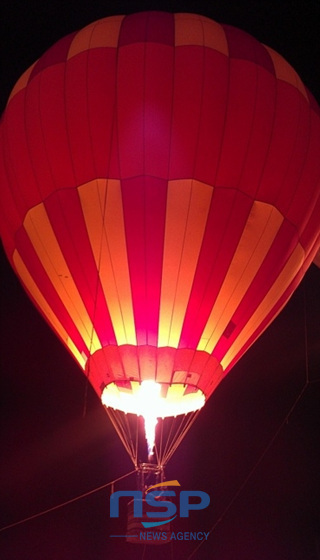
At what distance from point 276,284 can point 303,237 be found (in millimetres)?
279

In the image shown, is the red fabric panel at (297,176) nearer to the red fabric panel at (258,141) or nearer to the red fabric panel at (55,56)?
the red fabric panel at (258,141)

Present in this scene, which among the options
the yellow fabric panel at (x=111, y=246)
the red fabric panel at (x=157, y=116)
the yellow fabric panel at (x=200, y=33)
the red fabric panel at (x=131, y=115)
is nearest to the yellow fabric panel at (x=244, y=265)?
the yellow fabric panel at (x=111, y=246)

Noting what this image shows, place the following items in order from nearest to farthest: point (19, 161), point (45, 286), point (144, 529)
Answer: point (144, 529) → point (19, 161) → point (45, 286)

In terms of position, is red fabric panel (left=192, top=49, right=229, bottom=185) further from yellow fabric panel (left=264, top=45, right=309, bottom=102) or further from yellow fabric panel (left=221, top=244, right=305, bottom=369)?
yellow fabric panel (left=221, top=244, right=305, bottom=369)

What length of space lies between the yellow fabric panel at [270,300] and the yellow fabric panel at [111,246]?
592 mm

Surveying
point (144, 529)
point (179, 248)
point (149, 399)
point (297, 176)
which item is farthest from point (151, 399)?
point (297, 176)

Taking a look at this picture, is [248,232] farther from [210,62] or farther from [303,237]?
[210,62]

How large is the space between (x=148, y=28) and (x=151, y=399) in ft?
6.07

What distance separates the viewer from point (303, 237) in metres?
4.02

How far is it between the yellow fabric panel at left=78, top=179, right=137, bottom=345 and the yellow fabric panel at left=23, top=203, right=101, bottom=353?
170mm

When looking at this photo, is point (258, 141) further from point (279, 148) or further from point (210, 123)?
point (210, 123)

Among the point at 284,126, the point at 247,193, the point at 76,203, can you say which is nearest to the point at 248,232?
the point at 247,193

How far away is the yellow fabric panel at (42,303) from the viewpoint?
4.09m

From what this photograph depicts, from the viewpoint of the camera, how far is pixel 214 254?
3777 mm
